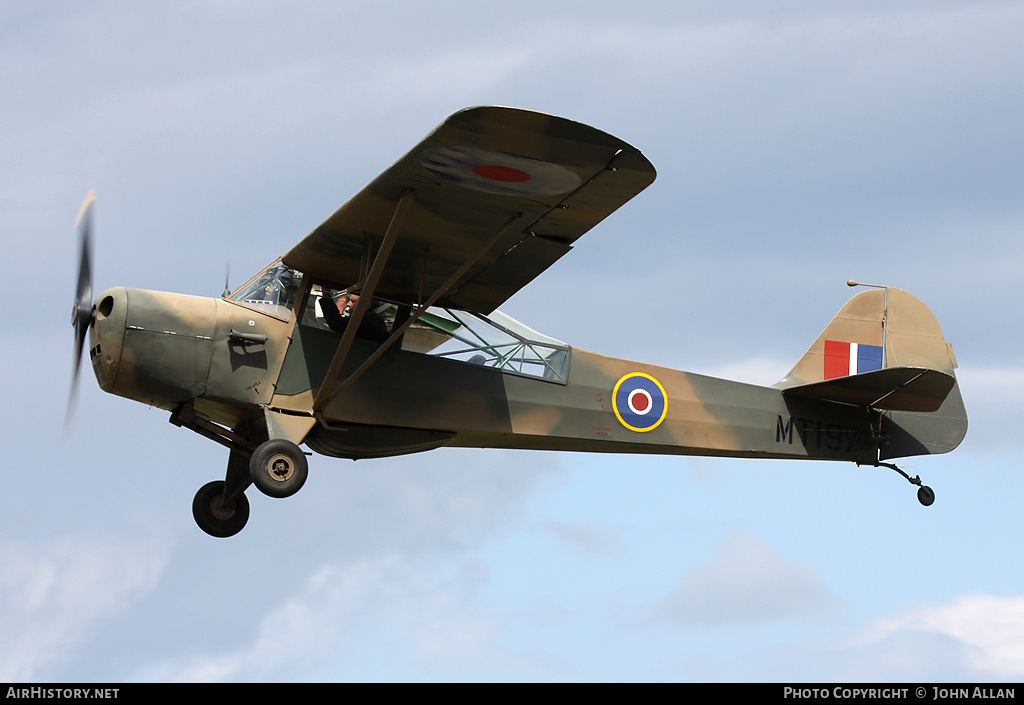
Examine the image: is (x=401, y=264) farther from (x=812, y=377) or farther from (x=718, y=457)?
(x=812, y=377)

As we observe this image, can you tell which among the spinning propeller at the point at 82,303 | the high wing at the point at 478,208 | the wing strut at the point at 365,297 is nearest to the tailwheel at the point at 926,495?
the high wing at the point at 478,208

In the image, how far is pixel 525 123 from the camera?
870cm

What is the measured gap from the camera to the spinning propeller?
11.1 m

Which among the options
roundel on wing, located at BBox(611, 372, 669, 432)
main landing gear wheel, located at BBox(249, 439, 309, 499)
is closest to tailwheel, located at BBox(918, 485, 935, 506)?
roundel on wing, located at BBox(611, 372, 669, 432)

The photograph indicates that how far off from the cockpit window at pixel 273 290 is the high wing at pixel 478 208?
0.19 metres

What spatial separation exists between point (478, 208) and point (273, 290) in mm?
2256

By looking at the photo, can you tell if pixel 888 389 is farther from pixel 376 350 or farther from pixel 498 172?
pixel 498 172

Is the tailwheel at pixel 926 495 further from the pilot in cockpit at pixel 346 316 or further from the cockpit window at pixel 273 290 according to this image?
the cockpit window at pixel 273 290

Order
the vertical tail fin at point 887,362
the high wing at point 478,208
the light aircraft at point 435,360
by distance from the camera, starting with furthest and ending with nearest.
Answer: the vertical tail fin at point 887,362, the light aircraft at point 435,360, the high wing at point 478,208

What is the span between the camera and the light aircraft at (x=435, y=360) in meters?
9.91

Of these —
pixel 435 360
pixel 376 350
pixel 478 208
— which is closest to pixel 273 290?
pixel 376 350

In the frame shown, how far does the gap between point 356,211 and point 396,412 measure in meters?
1.96

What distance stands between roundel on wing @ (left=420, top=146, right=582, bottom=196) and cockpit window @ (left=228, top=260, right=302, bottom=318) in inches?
92.7
